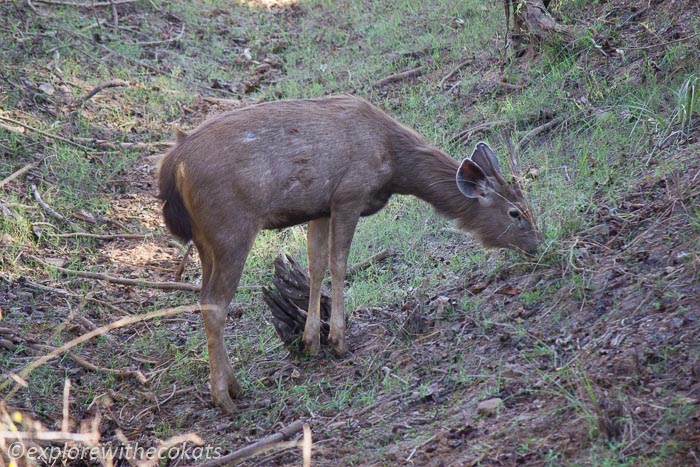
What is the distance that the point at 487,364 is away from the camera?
5426 mm

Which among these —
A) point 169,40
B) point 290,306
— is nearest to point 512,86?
point 290,306

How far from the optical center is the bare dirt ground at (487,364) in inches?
172

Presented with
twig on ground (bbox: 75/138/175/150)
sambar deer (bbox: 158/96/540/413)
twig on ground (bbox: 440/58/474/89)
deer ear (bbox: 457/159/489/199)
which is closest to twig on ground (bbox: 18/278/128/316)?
sambar deer (bbox: 158/96/540/413)

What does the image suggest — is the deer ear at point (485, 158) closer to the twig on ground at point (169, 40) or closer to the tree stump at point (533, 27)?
the tree stump at point (533, 27)

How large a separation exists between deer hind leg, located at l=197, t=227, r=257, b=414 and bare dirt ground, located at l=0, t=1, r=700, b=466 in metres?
0.19

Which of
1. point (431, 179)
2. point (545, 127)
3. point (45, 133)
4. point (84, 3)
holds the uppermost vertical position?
point (431, 179)

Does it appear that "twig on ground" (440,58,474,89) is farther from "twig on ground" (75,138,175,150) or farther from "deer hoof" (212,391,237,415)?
"deer hoof" (212,391,237,415)

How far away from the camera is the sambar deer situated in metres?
5.82

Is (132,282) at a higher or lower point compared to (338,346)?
lower

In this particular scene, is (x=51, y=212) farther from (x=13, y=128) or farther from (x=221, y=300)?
(x=221, y=300)

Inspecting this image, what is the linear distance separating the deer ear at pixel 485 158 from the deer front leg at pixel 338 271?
3.80 feet

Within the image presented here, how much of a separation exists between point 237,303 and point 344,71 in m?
5.55

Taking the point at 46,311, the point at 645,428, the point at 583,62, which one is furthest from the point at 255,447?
the point at 583,62

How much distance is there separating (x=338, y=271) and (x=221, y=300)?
97 cm
